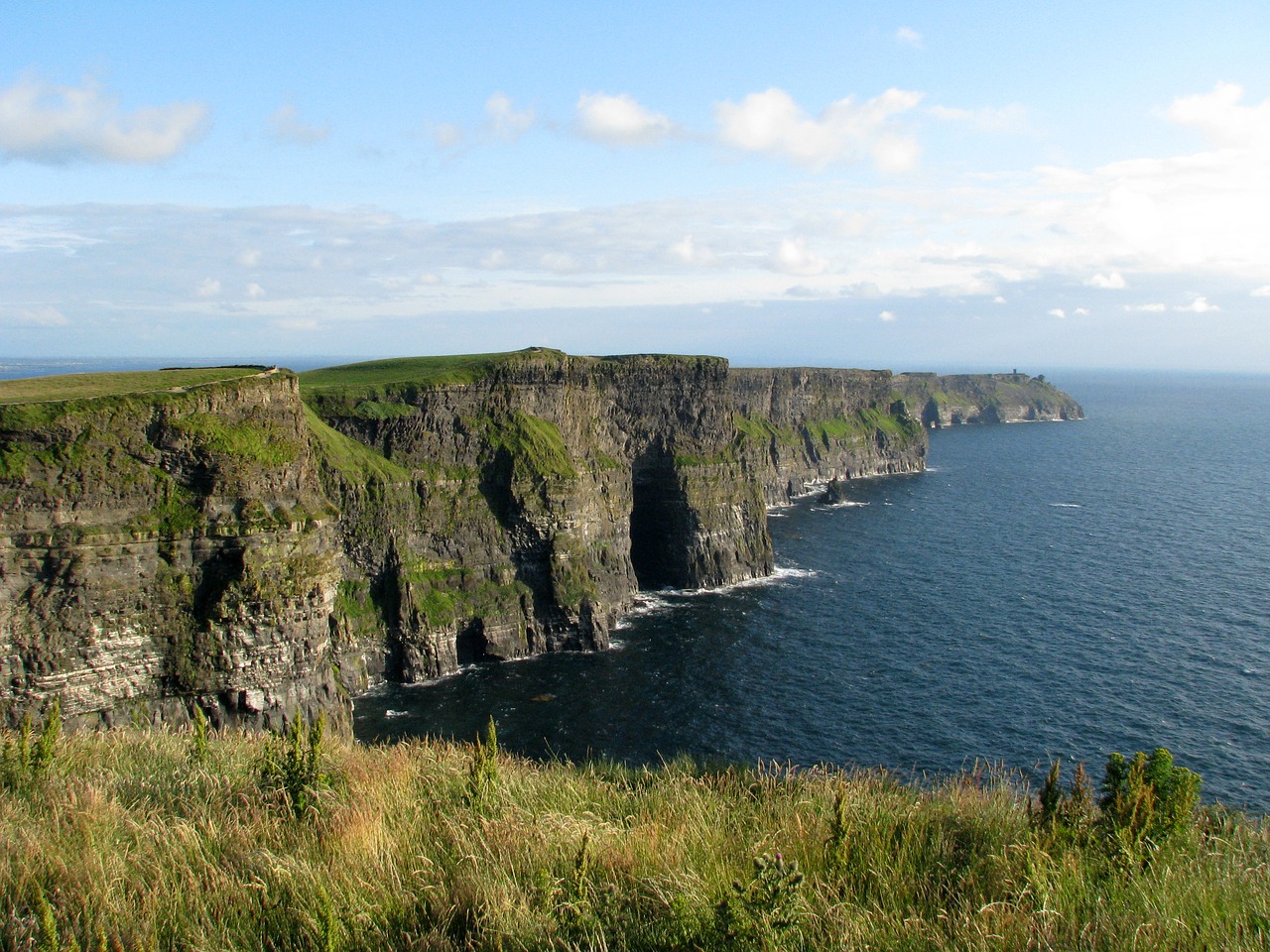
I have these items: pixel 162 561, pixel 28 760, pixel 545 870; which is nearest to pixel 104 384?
pixel 162 561

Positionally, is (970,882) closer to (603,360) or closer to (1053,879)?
(1053,879)

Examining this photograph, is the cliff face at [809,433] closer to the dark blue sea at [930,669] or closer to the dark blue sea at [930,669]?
the dark blue sea at [930,669]

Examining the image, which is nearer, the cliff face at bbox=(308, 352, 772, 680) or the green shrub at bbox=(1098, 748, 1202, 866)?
the green shrub at bbox=(1098, 748, 1202, 866)

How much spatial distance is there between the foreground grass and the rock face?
3431 cm

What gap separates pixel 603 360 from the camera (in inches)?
4063

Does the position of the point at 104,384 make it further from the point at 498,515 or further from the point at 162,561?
the point at 498,515

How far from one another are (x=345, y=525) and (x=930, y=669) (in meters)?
50.4

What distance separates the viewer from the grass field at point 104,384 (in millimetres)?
50125

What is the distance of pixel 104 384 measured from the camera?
2217 inches

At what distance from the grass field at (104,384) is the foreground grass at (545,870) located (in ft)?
137

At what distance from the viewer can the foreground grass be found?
9961 millimetres

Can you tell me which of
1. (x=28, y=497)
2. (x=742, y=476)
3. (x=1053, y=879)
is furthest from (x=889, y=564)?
(x=1053, y=879)

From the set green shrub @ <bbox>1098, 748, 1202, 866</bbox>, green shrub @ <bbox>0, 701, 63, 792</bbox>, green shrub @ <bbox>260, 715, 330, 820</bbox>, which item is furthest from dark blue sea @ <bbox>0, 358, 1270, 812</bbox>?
green shrub @ <bbox>0, 701, 63, 792</bbox>

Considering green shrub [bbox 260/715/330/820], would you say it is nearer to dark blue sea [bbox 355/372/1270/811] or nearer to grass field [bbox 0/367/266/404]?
dark blue sea [bbox 355/372/1270/811]
